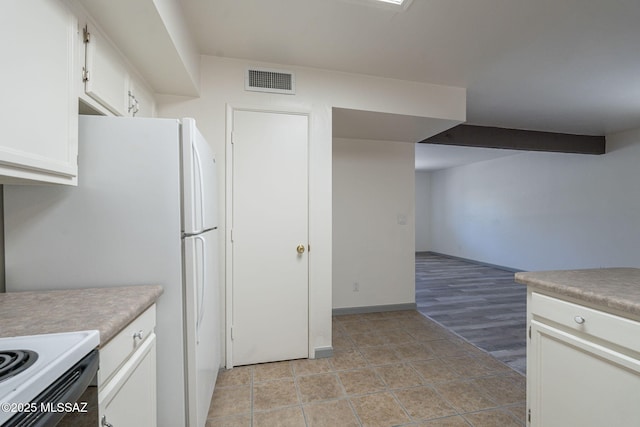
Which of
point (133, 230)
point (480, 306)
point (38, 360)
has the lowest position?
point (480, 306)

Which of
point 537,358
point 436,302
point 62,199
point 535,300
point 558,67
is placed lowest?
point 436,302

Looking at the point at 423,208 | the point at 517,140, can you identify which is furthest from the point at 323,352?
the point at 423,208

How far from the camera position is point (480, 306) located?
3.79m

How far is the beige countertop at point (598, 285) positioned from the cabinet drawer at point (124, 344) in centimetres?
181

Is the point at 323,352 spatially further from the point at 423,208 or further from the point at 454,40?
the point at 423,208

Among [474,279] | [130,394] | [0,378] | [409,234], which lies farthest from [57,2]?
[474,279]

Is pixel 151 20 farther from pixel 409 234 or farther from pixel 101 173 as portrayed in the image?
pixel 409 234

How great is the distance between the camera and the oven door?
55cm

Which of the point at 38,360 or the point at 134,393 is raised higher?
the point at 38,360

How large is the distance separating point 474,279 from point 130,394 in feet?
19.0

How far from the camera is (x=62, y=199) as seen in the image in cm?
119

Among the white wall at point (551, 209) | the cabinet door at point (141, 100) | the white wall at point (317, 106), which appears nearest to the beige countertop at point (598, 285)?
the white wall at point (317, 106)

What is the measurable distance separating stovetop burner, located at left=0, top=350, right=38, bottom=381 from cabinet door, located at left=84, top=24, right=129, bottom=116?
1.10 m

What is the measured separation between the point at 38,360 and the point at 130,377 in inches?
16.9
